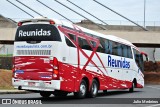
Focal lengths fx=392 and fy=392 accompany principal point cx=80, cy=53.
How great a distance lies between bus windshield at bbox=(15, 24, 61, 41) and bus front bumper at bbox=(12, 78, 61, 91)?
6.19 ft

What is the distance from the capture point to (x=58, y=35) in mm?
17109

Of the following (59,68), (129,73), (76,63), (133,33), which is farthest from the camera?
(133,33)

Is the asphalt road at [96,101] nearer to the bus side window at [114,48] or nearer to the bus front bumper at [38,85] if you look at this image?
the bus front bumper at [38,85]

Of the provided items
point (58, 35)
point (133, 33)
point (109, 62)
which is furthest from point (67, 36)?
point (133, 33)

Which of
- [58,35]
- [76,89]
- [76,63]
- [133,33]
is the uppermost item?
[133,33]

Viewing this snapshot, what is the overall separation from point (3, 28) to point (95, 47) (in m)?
31.1

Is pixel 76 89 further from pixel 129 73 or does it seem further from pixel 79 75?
pixel 129 73

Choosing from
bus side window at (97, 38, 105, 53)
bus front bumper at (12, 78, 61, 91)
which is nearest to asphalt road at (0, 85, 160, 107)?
bus front bumper at (12, 78, 61, 91)

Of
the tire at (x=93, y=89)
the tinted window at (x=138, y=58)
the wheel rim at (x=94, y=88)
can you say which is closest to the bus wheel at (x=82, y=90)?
the tire at (x=93, y=89)

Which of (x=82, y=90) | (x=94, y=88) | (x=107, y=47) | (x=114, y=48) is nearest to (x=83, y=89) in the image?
(x=82, y=90)

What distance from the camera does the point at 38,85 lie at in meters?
16.8

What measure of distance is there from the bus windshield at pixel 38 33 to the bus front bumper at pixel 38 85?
6.19 feet

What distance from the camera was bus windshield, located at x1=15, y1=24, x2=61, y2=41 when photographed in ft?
56.3

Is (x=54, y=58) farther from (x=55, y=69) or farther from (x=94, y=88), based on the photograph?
(x=94, y=88)
